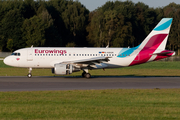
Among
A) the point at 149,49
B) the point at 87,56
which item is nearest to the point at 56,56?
the point at 87,56

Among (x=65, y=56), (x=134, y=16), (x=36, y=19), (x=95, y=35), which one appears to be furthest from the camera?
(x=134, y=16)

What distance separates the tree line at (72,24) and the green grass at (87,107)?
72.7 meters

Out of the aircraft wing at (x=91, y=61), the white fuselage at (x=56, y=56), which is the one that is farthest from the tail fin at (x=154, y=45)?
the aircraft wing at (x=91, y=61)

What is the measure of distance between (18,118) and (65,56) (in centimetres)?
2021

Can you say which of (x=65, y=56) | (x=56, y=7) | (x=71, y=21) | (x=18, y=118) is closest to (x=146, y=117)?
(x=18, y=118)

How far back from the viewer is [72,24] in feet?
352

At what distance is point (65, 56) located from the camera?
3156cm

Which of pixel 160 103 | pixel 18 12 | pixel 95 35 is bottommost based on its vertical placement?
pixel 160 103

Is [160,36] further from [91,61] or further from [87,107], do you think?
[87,107]

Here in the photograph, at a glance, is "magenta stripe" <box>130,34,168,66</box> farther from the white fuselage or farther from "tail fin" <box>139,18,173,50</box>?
the white fuselage

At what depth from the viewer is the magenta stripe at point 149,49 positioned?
32688 millimetres

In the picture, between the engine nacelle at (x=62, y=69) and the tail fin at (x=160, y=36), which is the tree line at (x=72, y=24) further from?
the engine nacelle at (x=62, y=69)

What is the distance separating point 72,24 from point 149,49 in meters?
76.3

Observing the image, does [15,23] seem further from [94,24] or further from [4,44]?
[94,24]
